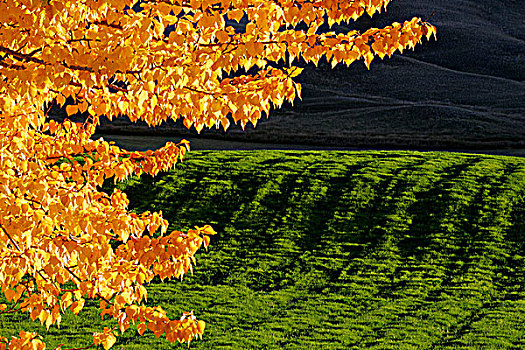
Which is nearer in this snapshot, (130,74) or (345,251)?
(130,74)

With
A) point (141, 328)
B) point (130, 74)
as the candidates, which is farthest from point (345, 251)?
point (130, 74)

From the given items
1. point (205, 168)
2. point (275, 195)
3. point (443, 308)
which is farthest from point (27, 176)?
point (205, 168)

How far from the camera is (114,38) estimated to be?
4.19 meters

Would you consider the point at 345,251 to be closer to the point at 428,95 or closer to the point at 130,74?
the point at 130,74

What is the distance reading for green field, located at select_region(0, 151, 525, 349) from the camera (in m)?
10.9

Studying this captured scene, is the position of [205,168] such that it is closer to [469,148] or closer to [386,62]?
[469,148]

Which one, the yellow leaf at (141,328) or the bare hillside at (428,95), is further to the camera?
the bare hillside at (428,95)

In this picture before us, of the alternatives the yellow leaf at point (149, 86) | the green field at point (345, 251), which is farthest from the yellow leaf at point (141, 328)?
the green field at point (345, 251)

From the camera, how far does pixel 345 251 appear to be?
1496cm

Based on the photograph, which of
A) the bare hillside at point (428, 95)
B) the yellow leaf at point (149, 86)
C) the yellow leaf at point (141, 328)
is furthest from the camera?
the bare hillside at point (428, 95)

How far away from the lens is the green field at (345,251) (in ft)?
35.7

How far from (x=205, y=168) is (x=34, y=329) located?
876 cm

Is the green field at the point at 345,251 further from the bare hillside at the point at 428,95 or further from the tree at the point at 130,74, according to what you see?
the bare hillside at the point at 428,95

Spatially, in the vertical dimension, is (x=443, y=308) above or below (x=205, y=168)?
below
